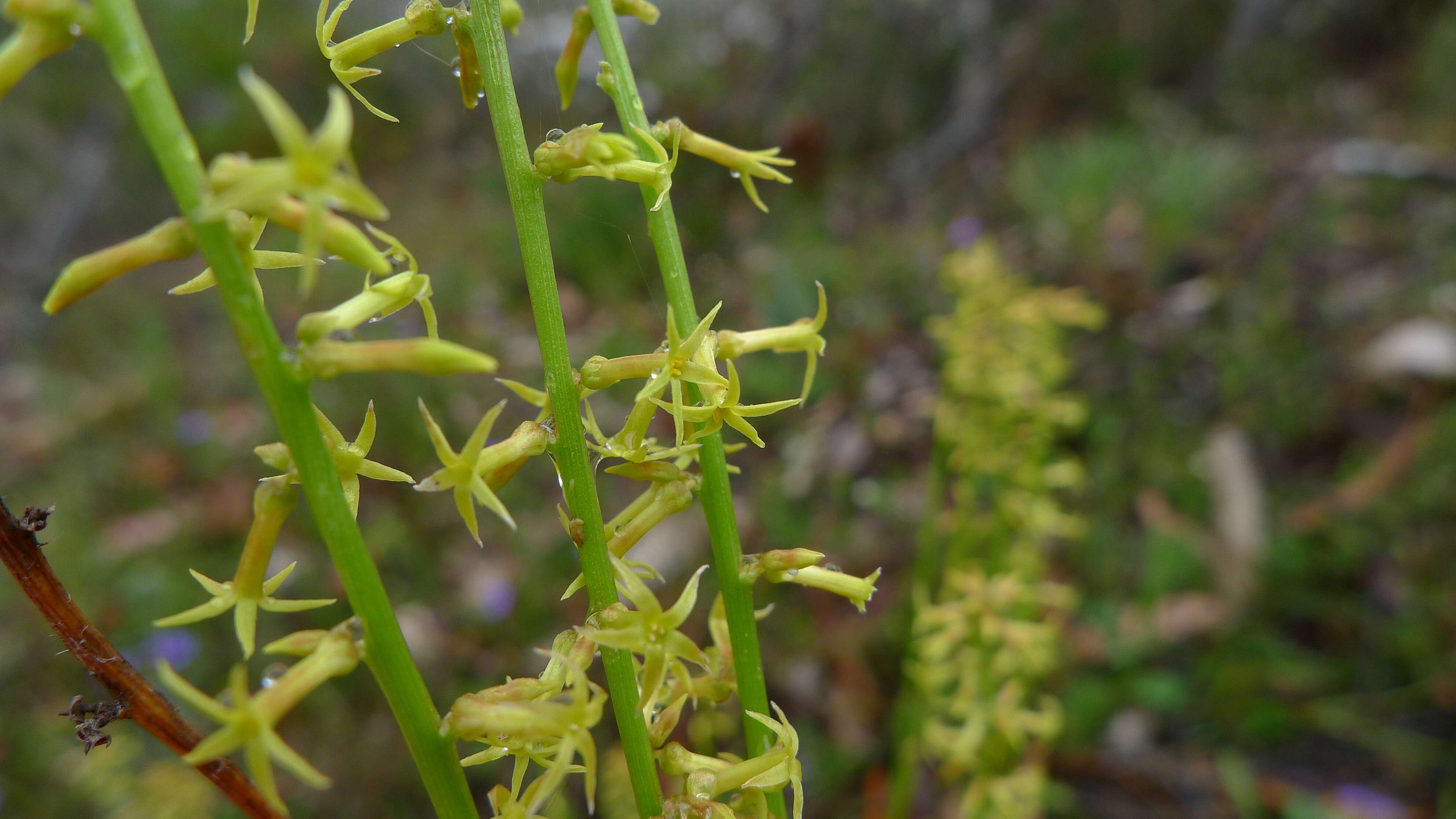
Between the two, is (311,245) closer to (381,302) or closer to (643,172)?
(381,302)

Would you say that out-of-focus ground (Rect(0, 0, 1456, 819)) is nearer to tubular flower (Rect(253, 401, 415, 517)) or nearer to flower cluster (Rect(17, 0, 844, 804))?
flower cluster (Rect(17, 0, 844, 804))

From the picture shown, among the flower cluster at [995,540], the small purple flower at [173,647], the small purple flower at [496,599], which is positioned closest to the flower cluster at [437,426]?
the flower cluster at [995,540]

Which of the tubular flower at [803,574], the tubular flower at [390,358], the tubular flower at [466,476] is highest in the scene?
the tubular flower at [803,574]

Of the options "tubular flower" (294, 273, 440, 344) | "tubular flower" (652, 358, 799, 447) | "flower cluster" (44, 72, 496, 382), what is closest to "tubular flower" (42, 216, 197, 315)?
"flower cluster" (44, 72, 496, 382)

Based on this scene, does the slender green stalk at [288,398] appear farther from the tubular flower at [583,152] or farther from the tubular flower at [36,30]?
the tubular flower at [583,152]

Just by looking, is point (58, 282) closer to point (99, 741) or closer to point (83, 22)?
point (83, 22)

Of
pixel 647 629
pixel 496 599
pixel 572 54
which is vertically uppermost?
pixel 496 599

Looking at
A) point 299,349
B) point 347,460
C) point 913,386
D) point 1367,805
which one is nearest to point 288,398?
point 299,349
